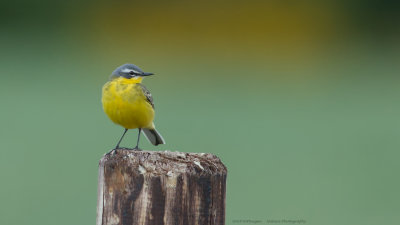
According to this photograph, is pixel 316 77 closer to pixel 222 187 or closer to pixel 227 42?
pixel 227 42

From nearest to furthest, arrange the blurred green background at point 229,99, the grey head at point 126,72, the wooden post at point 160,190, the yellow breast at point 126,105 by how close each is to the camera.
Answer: the wooden post at point 160,190
the yellow breast at point 126,105
the grey head at point 126,72
the blurred green background at point 229,99

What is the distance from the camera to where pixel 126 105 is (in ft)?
17.9

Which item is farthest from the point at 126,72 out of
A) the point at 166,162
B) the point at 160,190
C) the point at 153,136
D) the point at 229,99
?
the point at 229,99

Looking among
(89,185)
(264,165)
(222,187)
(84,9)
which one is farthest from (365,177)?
(84,9)

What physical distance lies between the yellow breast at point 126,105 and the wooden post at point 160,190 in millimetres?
2028

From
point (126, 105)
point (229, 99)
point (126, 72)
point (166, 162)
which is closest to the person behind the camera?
point (166, 162)

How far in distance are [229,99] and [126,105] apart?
12.5 metres

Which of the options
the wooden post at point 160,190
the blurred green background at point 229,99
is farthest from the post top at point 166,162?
the blurred green background at point 229,99

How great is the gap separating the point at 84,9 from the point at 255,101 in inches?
273

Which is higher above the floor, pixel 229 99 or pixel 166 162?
pixel 229 99

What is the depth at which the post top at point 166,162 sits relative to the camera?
3330mm

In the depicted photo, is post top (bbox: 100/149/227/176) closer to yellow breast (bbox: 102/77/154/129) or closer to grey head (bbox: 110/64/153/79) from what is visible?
yellow breast (bbox: 102/77/154/129)

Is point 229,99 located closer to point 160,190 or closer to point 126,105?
point 126,105

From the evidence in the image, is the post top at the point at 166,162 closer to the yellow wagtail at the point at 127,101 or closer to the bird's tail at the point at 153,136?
the yellow wagtail at the point at 127,101
